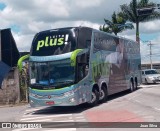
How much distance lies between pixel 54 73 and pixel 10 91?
8521mm

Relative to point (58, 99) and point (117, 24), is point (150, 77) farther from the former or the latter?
point (58, 99)

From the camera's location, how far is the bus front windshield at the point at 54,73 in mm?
16906

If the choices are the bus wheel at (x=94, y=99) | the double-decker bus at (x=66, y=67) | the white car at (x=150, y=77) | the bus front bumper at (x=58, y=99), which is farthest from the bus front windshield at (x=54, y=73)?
the white car at (x=150, y=77)

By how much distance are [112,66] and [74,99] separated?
23.4 feet

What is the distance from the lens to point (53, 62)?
17203mm

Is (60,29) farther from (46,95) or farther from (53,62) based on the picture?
(46,95)

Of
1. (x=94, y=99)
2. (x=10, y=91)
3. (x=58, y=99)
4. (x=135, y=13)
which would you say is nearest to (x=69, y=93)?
(x=58, y=99)

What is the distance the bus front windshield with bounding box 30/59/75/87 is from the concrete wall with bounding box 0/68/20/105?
7521mm

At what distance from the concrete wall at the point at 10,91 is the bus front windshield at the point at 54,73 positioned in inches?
296

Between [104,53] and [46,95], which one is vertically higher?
[104,53]

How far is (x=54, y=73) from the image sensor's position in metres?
17.1

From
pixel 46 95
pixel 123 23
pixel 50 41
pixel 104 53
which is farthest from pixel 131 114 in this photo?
pixel 123 23

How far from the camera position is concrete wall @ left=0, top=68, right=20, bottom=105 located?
24.8 metres

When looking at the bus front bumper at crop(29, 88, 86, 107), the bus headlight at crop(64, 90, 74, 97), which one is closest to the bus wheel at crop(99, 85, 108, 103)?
the bus front bumper at crop(29, 88, 86, 107)
